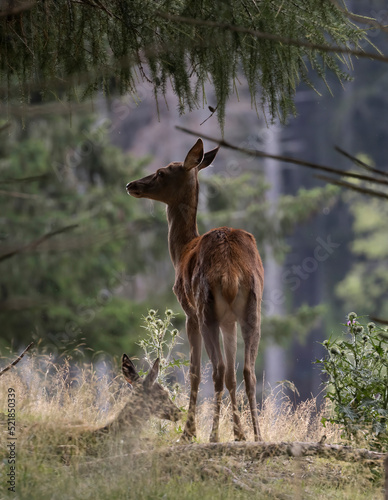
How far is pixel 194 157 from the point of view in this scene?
2982mm

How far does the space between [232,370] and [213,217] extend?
15.1 ft

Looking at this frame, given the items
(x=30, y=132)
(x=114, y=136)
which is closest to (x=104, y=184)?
(x=30, y=132)

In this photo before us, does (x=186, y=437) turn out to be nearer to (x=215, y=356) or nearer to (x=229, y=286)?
(x=215, y=356)

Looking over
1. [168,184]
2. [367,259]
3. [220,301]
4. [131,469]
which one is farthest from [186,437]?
[367,259]

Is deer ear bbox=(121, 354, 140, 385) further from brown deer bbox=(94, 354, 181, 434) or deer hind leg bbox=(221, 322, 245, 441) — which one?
deer hind leg bbox=(221, 322, 245, 441)

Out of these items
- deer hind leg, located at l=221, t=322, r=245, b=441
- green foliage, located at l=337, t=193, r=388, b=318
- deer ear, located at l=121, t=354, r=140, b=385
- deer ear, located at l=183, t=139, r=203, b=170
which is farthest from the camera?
green foliage, located at l=337, t=193, r=388, b=318

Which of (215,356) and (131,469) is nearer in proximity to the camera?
(131,469)

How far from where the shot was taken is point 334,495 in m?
2.11

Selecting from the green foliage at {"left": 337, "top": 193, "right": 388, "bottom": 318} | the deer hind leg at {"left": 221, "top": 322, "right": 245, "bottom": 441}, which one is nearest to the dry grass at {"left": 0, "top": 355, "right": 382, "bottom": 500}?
the deer hind leg at {"left": 221, "top": 322, "right": 245, "bottom": 441}

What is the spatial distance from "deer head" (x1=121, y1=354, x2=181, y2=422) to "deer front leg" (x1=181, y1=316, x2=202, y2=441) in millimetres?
116

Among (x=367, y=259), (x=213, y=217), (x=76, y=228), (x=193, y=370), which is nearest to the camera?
(x=193, y=370)

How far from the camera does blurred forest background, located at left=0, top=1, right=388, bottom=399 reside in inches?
264

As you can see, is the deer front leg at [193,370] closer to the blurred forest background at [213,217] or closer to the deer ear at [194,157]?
the deer ear at [194,157]

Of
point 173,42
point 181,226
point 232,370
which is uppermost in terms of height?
point 173,42
